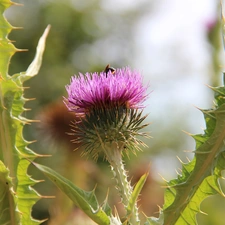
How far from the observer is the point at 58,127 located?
7.16 metres

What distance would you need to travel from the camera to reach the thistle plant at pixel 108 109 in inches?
110

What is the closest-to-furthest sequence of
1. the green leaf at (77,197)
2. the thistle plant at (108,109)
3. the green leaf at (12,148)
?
the green leaf at (77,197) < the green leaf at (12,148) < the thistle plant at (108,109)

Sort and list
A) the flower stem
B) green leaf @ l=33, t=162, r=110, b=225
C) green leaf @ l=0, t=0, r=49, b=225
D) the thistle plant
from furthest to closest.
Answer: the thistle plant < the flower stem < green leaf @ l=0, t=0, r=49, b=225 < green leaf @ l=33, t=162, r=110, b=225

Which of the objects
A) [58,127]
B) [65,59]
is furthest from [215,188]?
[65,59]

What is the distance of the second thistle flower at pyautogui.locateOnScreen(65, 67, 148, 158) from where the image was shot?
281cm

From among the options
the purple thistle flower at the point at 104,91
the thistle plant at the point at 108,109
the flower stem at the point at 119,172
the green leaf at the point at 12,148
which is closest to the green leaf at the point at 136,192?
the flower stem at the point at 119,172

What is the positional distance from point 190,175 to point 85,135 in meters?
0.71

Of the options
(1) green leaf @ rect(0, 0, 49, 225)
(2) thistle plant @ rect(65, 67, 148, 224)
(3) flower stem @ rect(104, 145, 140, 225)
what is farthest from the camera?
(2) thistle plant @ rect(65, 67, 148, 224)

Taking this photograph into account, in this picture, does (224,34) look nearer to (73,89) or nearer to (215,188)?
(215,188)

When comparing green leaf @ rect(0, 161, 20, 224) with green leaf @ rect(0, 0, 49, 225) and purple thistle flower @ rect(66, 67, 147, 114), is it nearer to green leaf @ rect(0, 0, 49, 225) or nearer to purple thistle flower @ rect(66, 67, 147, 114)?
green leaf @ rect(0, 0, 49, 225)

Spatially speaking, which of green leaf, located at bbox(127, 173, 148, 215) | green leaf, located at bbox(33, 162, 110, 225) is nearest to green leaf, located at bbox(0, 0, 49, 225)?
green leaf, located at bbox(33, 162, 110, 225)

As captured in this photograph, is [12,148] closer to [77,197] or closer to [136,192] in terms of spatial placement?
[77,197]

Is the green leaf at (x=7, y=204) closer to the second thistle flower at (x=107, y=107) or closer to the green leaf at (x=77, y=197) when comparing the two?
the green leaf at (x=77, y=197)

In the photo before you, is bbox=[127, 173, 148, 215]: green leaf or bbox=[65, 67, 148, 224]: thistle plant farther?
bbox=[65, 67, 148, 224]: thistle plant
